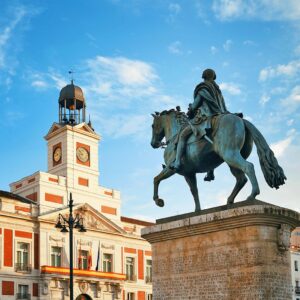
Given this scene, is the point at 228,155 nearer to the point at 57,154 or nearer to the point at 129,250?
the point at 57,154

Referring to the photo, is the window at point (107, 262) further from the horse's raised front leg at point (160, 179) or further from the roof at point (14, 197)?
the horse's raised front leg at point (160, 179)

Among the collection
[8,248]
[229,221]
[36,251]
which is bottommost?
[229,221]

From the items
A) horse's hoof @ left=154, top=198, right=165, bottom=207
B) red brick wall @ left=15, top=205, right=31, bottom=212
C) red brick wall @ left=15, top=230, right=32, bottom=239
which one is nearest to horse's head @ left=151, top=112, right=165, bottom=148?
horse's hoof @ left=154, top=198, right=165, bottom=207

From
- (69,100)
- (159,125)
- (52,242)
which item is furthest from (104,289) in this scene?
(159,125)

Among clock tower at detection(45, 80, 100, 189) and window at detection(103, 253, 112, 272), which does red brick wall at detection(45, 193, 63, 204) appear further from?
window at detection(103, 253, 112, 272)

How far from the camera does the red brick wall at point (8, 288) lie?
1640 inches

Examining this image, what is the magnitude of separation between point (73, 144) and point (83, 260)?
9.52 meters

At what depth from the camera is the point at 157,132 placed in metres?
13.0

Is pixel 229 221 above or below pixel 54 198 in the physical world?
below

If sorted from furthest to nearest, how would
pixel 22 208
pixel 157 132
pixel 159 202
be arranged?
pixel 22 208
pixel 157 132
pixel 159 202

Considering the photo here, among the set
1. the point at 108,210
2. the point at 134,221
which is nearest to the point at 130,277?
the point at 134,221

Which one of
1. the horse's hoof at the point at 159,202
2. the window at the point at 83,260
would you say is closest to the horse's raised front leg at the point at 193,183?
the horse's hoof at the point at 159,202

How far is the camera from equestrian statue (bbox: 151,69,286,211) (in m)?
11.0

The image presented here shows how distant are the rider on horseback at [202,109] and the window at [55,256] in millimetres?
35025
